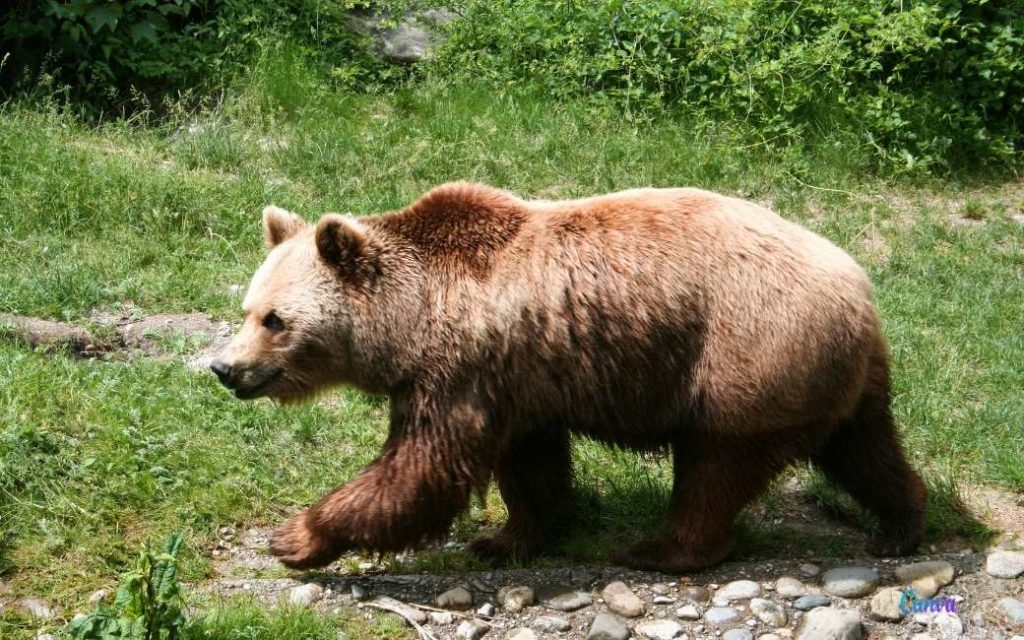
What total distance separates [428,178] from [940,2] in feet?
15.0

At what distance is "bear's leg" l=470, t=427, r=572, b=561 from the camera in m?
6.12

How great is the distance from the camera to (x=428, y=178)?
10133 mm

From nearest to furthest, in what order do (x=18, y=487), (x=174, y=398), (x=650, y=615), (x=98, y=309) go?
(x=650, y=615)
(x=18, y=487)
(x=174, y=398)
(x=98, y=309)

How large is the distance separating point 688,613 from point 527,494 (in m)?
1.09

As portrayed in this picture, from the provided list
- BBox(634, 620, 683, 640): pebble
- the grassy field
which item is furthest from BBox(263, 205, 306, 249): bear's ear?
BBox(634, 620, 683, 640): pebble

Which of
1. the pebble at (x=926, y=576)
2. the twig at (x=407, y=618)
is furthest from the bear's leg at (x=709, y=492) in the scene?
the twig at (x=407, y=618)

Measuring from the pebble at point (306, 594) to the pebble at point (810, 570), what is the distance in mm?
2172

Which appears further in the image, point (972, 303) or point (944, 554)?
point (972, 303)

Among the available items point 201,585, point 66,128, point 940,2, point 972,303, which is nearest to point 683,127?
point 940,2

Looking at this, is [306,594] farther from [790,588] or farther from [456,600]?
[790,588]

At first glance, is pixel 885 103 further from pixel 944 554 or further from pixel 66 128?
pixel 66 128

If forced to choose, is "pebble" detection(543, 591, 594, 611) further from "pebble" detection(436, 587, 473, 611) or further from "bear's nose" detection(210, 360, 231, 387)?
"bear's nose" detection(210, 360, 231, 387)

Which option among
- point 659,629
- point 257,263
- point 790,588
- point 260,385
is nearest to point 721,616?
point 659,629

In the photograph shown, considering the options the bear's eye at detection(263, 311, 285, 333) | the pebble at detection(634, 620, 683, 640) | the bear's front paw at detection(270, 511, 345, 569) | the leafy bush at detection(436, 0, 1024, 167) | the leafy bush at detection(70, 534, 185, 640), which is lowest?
the pebble at detection(634, 620, 683, 640)
